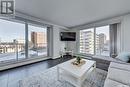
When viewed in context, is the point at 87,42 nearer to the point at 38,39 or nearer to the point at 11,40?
the point at 38,39

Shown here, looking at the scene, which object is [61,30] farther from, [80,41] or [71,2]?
[71,2]

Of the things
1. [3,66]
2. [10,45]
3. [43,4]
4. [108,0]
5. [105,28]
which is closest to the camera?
[108,0]

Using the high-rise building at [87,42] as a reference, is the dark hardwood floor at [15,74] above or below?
below

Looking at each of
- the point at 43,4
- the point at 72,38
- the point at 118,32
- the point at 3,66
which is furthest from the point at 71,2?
the point at 72,38

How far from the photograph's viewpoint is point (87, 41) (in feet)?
19.5

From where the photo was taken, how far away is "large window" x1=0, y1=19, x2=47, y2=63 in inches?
138

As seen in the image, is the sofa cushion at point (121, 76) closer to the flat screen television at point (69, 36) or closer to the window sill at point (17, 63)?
the window sill at point (17, 63)

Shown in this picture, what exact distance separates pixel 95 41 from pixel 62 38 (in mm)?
2294

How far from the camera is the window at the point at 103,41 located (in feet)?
15.2

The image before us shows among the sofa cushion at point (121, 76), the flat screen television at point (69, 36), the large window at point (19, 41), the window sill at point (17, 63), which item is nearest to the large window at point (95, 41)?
the flat screen television at point (69, 36)

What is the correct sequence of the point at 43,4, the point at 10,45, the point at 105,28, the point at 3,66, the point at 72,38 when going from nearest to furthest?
the point at 43,4 < the point at 3,66 < the point at 10,45 < the point at 105,28 < the point at 72,38

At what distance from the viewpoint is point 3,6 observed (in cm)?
290

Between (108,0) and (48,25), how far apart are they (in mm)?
3630

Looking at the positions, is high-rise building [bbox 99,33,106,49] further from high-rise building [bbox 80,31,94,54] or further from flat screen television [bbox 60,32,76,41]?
flat screen television [bbox 60,32,76,41]
